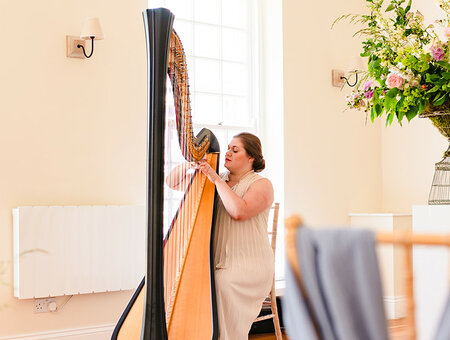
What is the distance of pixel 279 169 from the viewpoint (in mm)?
4863

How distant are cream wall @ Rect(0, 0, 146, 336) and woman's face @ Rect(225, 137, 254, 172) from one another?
36.7 inches

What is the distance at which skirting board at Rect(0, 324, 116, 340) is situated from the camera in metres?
3.58

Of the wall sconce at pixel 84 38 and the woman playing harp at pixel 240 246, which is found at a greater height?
the wall sconce at pixel 84 38

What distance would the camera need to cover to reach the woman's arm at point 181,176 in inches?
117

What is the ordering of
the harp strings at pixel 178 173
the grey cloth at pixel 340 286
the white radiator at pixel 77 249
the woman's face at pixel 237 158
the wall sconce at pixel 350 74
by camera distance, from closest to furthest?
1. the grey cloth at pixel 340 286
2. the harp strings at pixel 178 173
3. the woman's face at pixel 237 158
4. the white radiator at pixel 77 249
5. the wall sconce at pixel 350 74

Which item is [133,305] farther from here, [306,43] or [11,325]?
[306,43]

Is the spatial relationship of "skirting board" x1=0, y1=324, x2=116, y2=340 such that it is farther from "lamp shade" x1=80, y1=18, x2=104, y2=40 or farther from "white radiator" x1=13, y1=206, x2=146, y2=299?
"lamp shade" x1=80, y1=18, x2=104, y2=40

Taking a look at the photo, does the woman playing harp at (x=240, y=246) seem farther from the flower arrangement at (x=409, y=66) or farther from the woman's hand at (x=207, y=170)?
the flower arrangement at (x=409, y=66)

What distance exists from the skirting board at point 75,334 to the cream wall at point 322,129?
5.73 ft

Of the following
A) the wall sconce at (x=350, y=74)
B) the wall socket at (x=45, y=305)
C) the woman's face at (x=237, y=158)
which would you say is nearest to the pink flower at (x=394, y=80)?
the woman's face at (x=237, y=158)

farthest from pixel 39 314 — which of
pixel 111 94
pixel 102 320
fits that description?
pixel 111 94

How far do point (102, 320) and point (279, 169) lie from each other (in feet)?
6.04

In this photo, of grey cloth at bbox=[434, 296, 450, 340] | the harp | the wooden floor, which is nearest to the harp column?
the harp

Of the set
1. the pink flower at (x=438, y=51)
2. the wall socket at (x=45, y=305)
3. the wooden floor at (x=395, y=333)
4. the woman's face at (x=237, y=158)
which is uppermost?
the pink flower at (x=438, y=51)
